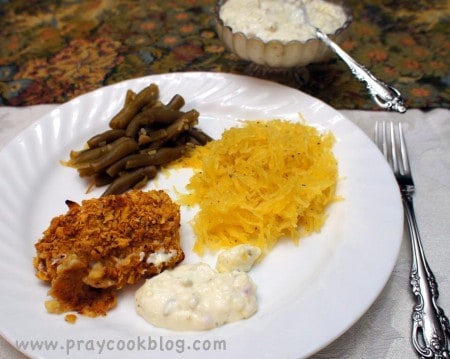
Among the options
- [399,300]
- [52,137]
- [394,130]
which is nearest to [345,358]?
[399,300]

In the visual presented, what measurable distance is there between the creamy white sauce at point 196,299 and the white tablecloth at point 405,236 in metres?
0.55

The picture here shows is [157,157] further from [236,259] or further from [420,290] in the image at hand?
[420,290]

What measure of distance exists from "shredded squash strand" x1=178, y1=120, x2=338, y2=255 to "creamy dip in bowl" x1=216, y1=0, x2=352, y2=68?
74 cm

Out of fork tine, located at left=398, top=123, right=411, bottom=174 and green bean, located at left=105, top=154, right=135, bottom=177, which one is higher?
green bean, located at left=105, top=154, right=135, bottom=177

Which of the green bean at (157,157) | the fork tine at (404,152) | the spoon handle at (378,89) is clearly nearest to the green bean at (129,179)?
the green bean at (157,157)

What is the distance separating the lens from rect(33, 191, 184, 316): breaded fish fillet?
8.98 feet

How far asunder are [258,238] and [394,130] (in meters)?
1.69

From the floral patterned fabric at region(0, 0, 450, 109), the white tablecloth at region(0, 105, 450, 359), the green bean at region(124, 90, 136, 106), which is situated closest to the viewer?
the white tablecloth at region(0, 105, 450, 359)

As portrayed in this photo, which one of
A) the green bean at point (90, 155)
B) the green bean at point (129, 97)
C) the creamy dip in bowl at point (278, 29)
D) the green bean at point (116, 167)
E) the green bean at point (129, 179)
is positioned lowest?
the green bean at point (129, 179)

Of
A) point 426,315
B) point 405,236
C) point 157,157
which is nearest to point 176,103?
point 157,157

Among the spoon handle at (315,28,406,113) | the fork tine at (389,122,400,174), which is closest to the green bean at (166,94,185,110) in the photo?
the spoon handle at (315,28,406,113)

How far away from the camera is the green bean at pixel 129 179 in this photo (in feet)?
11.7

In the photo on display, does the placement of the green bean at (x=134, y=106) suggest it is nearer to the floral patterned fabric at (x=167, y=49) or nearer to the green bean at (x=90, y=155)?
the green bean at (x=90, y=155)

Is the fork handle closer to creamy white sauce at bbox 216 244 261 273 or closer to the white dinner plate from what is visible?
the white dinner plate
